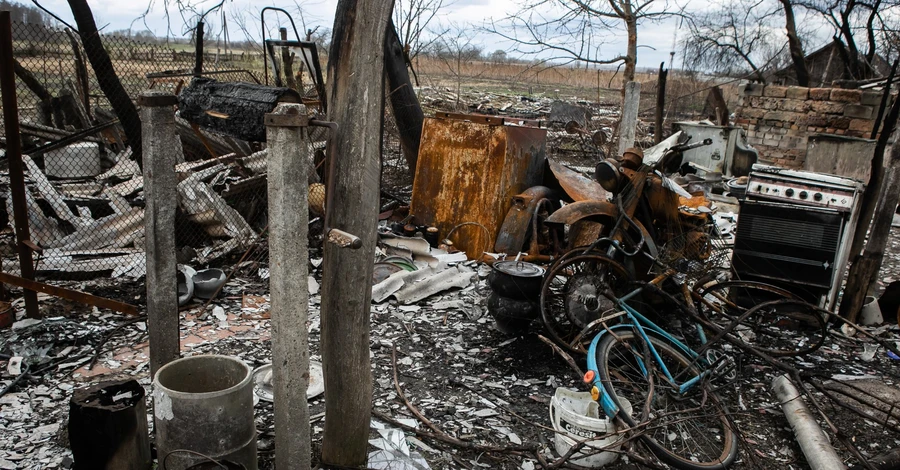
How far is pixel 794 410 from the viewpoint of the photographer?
3.76 m

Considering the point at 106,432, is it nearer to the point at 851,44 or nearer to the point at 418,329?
the point at 418,329

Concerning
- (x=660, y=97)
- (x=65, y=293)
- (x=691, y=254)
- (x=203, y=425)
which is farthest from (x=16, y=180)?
(x=660, y=97)

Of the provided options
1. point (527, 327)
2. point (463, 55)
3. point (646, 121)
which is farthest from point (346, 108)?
point (646, 121)

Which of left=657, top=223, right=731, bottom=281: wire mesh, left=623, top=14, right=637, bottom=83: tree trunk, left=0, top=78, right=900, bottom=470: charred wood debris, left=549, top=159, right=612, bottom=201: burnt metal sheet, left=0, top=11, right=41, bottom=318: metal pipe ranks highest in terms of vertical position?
left=623, top=14, right=637, bottom=83: tree trunk

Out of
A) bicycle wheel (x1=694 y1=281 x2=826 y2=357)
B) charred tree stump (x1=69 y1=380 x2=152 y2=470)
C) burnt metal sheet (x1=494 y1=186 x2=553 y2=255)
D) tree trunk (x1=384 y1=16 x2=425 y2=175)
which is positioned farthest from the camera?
tree trunk (x1=384 y1=16 x2=425 y2=175)

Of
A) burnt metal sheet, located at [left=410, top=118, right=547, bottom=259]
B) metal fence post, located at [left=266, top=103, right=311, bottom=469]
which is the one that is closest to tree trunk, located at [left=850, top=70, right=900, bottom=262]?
burnt metal sheet, located at [left=410, top=118, right=547, bottom=259]

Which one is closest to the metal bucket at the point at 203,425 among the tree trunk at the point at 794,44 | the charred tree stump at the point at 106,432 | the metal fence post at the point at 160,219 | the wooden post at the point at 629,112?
the charred tree stump at the point at 106,432

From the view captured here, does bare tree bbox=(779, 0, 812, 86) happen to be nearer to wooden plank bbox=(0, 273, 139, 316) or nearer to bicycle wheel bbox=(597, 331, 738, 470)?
bicycle wheel bbox=(597, 331, 738, 470)

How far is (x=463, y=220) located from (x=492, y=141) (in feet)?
3.20

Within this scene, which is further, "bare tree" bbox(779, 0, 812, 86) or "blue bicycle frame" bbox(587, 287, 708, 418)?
"bare tree" bbox(779, 0, 812, 86)

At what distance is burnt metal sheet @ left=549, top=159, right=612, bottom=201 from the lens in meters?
7.04

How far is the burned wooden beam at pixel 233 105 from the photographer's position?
8.48 ft

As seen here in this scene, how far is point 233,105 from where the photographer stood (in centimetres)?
268

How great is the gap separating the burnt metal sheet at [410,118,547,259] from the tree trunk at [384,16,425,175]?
4.83 ft
